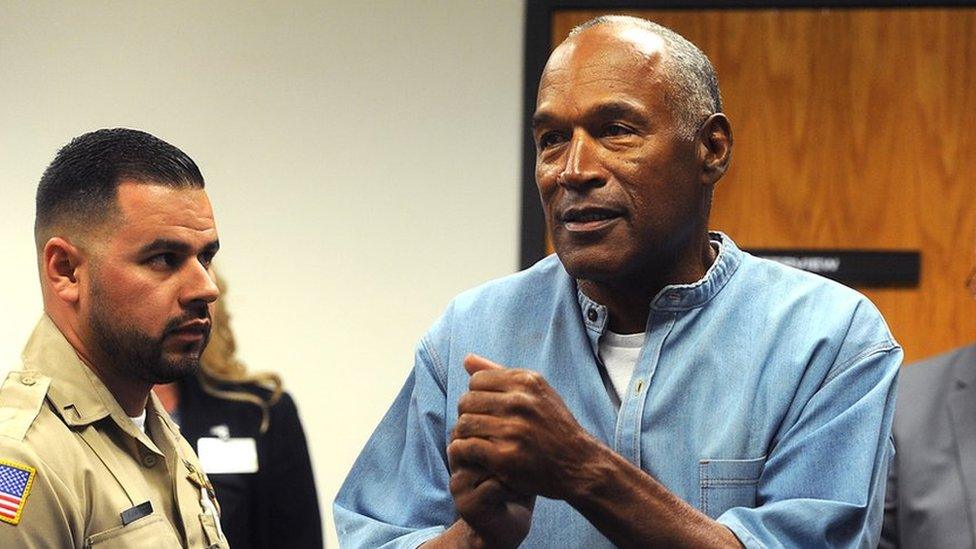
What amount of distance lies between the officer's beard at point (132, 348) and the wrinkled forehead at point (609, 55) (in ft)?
2.16

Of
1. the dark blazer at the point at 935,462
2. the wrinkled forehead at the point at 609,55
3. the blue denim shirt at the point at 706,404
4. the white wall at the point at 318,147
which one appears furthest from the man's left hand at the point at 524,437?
the white wall at the point at 318,147

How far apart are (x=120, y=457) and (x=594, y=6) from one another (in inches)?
88.8

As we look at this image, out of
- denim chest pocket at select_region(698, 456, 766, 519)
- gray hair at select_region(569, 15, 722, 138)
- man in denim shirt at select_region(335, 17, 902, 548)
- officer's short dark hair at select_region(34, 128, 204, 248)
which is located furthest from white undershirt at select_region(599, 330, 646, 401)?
officer's short dark hair at select_region(34, 128, 204, 248)

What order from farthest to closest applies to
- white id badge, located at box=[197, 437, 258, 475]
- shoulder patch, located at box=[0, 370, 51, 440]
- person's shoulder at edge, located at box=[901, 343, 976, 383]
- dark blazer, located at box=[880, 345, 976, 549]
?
white id badge, located at box=[197, 437, 258, 475] < person's shoulder at edge, located at box=[901, 343, 976, 383] < dark blazer, located at box=[880, 345, 976, 549] < shoulder patch, located at box=[0, 370, 51, 440]

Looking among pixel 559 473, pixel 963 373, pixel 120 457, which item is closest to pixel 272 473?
pixel 120 457

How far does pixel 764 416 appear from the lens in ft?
5.56

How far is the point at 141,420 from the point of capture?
6.76 feet

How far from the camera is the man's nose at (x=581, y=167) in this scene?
68.2 inches

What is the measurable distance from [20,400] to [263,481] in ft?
4.42

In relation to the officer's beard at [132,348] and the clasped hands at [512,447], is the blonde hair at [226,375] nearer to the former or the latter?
the officer's beard at [132,348]

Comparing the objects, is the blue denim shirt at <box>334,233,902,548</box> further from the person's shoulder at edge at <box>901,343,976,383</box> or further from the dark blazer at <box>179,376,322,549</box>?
the dark blazer at <box>179,376,322,549</box>

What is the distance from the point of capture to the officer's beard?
6.39ft

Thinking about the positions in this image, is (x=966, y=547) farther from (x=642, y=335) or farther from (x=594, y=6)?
(x=594, y=6)

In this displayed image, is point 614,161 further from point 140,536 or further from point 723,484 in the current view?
point 140,536
